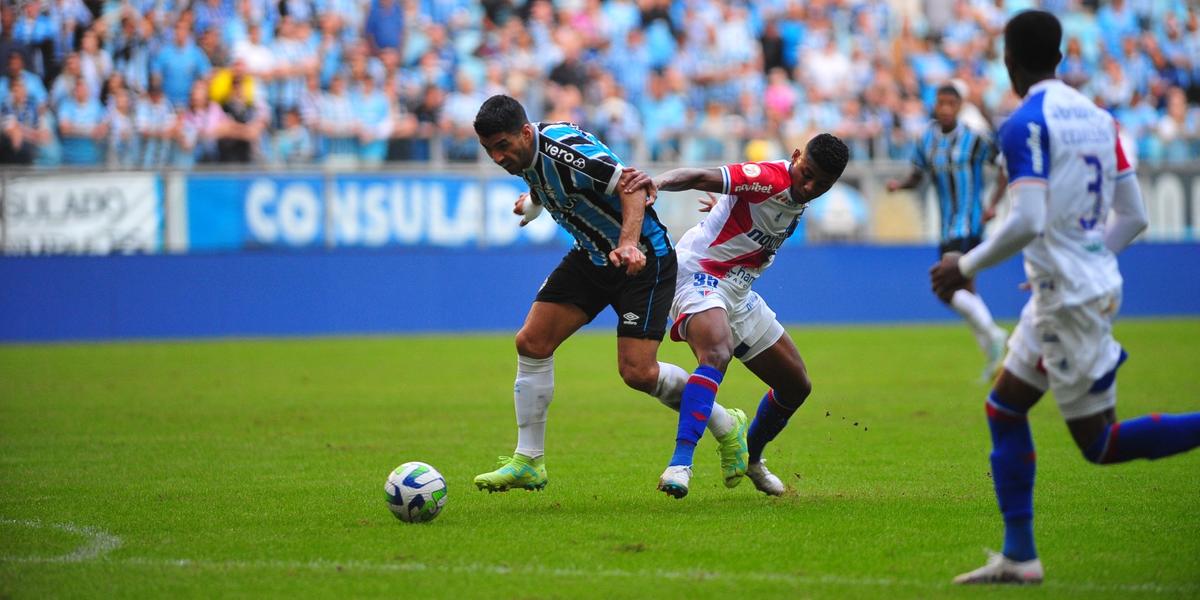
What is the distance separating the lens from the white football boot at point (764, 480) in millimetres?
7691

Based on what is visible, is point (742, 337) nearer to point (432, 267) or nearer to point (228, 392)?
point (228, 392)

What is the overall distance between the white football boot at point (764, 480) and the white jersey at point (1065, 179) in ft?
8.71

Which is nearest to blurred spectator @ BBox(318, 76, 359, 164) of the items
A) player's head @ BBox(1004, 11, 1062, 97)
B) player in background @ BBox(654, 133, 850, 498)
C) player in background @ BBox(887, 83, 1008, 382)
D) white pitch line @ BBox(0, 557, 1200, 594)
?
player in background @ BBox(887, 83, 1008, 382)

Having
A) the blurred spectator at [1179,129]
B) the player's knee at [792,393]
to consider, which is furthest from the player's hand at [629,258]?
the blurred spectator at [1179,129]

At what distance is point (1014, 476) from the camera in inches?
213

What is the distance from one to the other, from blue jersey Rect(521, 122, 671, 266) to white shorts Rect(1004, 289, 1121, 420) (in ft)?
8.26

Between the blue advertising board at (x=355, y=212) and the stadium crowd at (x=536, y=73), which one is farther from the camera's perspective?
the stadium crowd at (x=536, y=73)

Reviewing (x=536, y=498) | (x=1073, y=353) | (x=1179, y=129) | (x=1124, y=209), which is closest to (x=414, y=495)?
(x=536, y=498)

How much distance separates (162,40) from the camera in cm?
1952

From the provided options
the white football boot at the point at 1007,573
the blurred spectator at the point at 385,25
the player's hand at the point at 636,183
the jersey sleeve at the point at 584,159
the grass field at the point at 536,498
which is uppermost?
the blurred spectator at the point at 385,25

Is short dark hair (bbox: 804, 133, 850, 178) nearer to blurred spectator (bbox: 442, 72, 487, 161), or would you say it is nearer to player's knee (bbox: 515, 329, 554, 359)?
player's knee (bbox: 515, 329, 554, 359)

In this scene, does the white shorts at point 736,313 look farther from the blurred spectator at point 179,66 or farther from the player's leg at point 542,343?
the blurred spectator at point 179,66

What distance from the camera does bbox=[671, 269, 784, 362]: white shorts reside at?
777 cm

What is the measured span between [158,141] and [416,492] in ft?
43.2
